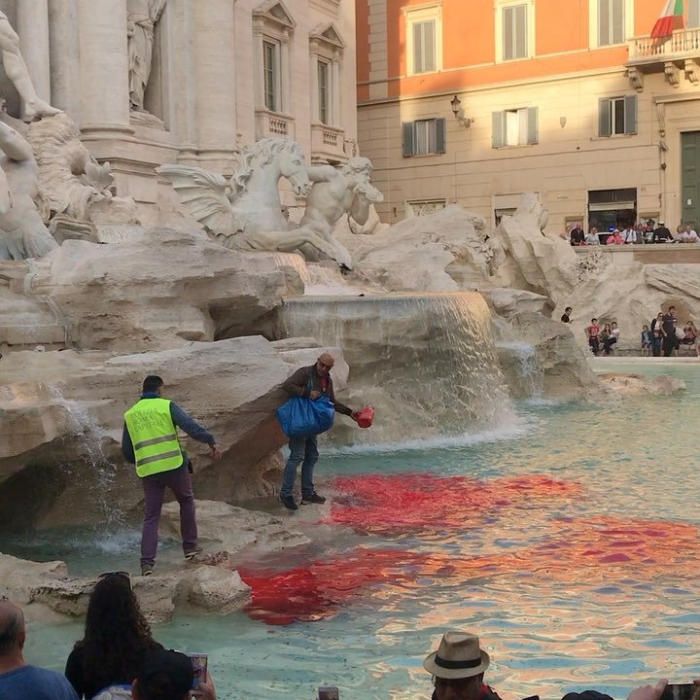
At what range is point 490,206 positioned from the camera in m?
30.0

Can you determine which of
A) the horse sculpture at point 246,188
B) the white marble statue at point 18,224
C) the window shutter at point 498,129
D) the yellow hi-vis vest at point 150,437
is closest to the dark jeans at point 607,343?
the horse sculpture at point 246,188

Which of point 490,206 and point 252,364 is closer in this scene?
point 252,364

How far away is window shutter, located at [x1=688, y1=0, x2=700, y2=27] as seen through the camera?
1054 inches

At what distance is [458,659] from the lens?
99.5 inches

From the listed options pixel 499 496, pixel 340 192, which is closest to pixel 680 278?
pixel 340 192

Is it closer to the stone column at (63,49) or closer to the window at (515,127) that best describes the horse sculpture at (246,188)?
the stone column at (63,49)

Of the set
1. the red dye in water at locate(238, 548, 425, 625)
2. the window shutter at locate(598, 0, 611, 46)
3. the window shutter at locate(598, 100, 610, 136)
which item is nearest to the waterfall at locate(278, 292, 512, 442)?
the red dye in water at locate(238, 548, 425, 625)

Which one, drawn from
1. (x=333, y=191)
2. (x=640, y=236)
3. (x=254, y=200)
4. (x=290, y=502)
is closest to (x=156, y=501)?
(x=290, y=502)

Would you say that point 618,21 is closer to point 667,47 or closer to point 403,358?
point 667,47

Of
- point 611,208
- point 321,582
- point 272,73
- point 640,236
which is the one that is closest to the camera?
point 321,582

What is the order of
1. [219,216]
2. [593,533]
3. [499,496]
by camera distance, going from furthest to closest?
[219,216] → [499,496] → [593,533]

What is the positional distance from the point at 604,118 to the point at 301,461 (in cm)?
2304

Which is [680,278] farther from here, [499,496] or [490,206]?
[499,496]

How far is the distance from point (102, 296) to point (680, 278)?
52.3 feet
